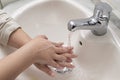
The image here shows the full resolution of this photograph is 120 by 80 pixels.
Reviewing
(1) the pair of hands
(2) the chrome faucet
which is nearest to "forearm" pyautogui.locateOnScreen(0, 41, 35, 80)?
(1) the pair of hands

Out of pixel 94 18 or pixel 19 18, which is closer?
pixel 94 18

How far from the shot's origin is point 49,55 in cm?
57

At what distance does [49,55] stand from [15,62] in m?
0.10

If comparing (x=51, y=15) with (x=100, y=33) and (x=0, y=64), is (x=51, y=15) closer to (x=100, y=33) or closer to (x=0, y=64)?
(x=100, y=33)

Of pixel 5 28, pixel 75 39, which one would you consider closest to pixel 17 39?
pixel 5 28

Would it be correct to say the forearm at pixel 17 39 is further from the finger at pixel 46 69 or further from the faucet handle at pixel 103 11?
the faucet handle at pixel 103 11

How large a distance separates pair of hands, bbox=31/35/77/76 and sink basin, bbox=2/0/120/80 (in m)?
0.05

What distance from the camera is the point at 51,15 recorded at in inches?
30.7

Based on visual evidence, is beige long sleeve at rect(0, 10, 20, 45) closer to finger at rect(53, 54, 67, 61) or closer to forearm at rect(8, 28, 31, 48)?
forearm at rect(8, 28, 31, 48)

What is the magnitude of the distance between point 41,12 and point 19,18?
3.8 inches

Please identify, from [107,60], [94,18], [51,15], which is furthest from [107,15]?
[51,15]

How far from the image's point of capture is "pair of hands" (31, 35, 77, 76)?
562 mm

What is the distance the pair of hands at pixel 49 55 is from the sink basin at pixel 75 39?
50 mm

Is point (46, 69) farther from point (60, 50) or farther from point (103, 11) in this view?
point (103, 11)
